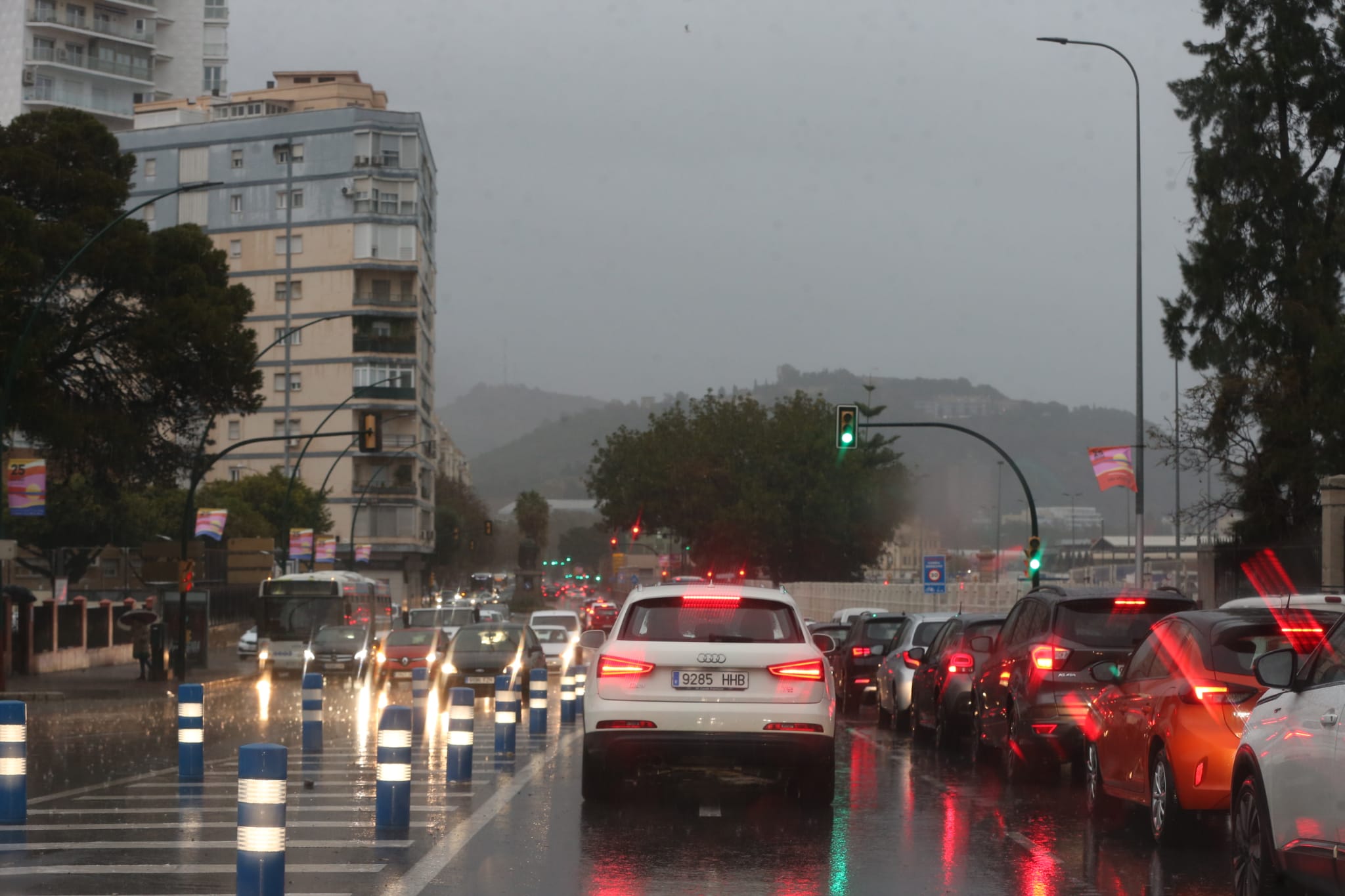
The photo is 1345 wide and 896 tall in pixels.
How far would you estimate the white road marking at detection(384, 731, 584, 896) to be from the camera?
9.15 meters

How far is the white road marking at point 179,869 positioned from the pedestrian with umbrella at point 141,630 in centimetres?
3103

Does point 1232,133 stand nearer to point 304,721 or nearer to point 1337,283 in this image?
point 1337,283

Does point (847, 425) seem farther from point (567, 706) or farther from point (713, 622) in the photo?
point (713, 622)

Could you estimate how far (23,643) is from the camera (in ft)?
135

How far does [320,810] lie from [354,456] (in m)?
89.4

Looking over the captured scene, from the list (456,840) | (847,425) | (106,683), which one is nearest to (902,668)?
(456,840)

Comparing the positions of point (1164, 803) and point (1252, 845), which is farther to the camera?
point (1164, 803)

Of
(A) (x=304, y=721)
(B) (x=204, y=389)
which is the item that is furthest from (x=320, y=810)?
(B) (x=204, y=389)

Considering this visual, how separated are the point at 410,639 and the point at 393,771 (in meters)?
25.4

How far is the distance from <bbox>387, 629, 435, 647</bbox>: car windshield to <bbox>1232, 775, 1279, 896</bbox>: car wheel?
28354mm

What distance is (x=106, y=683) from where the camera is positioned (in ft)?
127

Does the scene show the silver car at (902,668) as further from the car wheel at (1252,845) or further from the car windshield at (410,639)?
the car wheel at (1252,845)

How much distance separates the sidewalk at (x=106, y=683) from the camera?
33.2 metres

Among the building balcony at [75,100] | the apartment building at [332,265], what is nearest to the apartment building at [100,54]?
the building balcony at [75,100]
